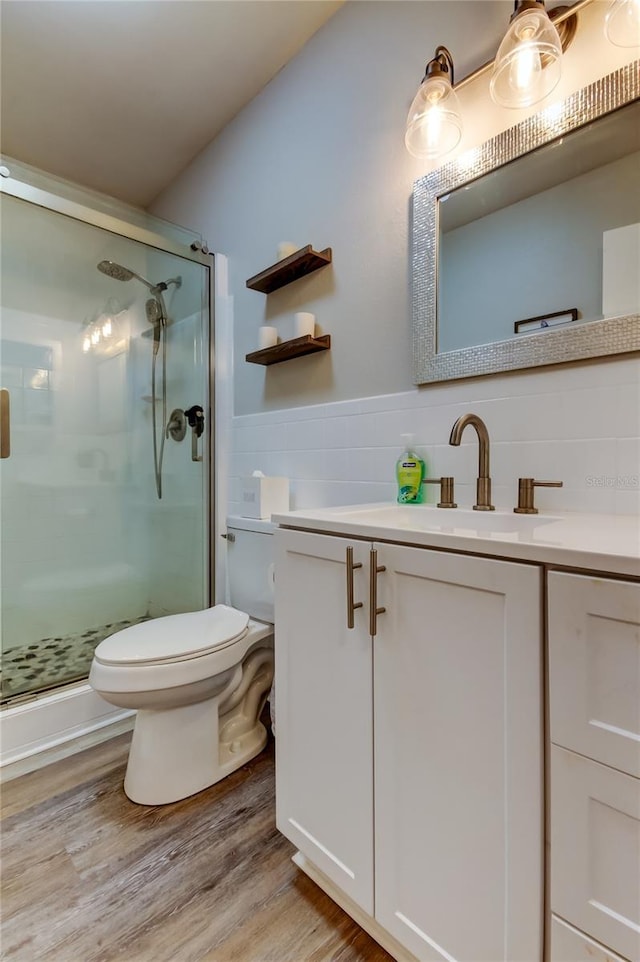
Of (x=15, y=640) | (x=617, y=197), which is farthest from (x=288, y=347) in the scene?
(x=15, y=640)

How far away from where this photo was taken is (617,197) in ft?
2.95

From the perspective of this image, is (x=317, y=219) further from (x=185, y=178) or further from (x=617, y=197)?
(x=185, y=178)

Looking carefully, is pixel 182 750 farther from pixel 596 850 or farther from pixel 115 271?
pixel 115 271

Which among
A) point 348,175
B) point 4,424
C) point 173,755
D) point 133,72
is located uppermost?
point 133,72

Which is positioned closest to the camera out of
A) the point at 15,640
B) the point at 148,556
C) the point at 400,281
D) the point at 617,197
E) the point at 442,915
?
the point at 442,915

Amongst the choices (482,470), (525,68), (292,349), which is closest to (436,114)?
(525,68)

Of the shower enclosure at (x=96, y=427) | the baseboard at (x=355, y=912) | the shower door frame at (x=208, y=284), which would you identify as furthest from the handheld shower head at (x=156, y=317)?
the baseboard at (x=355, y=912)

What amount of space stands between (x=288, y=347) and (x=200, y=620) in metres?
0.99

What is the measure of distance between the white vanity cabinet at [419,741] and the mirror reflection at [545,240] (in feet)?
2.26

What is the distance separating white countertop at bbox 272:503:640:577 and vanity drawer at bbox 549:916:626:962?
0.46 m

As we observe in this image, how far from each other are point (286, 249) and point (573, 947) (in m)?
1.82

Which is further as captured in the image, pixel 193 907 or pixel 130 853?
pixel 130 853

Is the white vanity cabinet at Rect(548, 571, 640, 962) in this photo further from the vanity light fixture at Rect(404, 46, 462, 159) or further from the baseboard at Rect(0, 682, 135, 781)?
the baseboard at Rect(0, 682, 135, 781)

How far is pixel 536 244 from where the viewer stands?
101 cm
